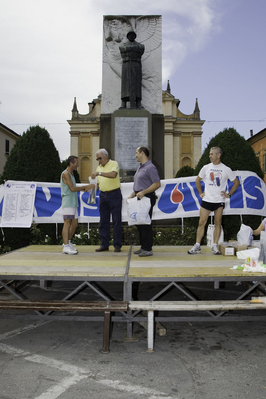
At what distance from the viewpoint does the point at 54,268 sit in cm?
457

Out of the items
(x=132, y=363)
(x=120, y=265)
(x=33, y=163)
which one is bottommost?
(x=132, y=363)

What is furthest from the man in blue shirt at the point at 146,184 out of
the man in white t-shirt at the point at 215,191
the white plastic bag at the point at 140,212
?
the man in white t-shirt at the point at 215,191

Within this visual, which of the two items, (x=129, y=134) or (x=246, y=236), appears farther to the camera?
(x=129, y=134)

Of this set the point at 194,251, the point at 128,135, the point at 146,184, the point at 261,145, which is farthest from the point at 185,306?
the point at 261,145

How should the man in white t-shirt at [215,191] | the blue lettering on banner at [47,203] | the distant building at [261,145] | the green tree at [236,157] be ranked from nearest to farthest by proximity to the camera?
the man in white t-shirt at [215,191] → the green tree at [236,157] → the blue lettering on banner at [47,203] → the distant building at [261,145]

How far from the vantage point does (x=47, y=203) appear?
9086mm

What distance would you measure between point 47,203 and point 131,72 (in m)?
5.83

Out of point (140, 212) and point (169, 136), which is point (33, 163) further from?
point (169, 136)

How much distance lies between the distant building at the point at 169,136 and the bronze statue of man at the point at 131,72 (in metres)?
41.0

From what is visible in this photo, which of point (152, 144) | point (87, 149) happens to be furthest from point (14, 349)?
point (87, 149)

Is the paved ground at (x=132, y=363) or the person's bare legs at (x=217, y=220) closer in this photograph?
the paved ground at (x=132, y=363)

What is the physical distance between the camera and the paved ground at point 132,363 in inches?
117

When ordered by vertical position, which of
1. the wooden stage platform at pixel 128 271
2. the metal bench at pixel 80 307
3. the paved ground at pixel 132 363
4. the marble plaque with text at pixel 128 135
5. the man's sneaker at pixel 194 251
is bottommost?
the paved ground at pixel 132 363

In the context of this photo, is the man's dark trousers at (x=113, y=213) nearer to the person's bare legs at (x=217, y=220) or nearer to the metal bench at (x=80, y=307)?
the person's bare legs at (x=217, y=220)
